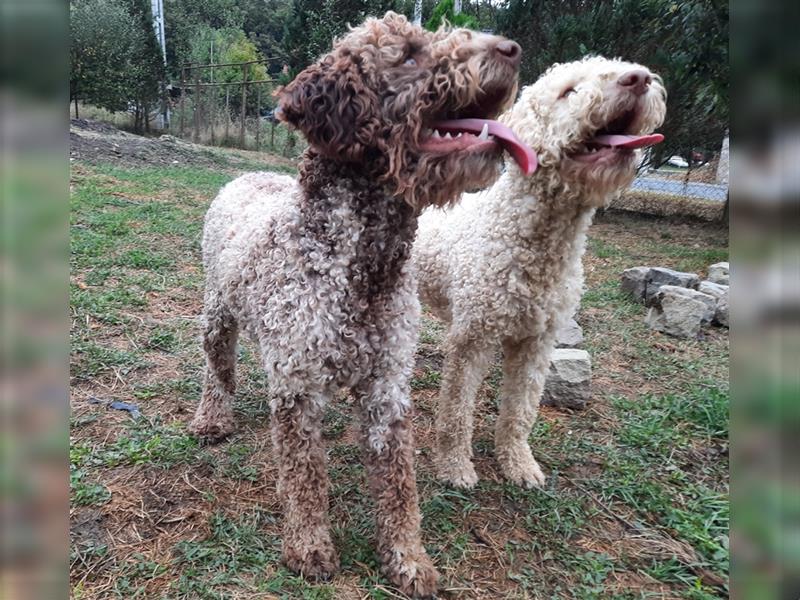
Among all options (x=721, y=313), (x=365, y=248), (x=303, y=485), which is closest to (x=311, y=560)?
(x=303, y=485)

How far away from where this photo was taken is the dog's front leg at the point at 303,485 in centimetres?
226

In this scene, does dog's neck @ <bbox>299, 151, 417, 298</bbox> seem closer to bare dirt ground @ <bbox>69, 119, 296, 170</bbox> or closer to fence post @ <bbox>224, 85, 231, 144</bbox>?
bare dirt ground @ <bbox>69, 119, 296, 170</bbox>

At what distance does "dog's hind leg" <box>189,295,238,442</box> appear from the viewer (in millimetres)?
3131

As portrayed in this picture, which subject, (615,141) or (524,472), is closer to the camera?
(615,141)

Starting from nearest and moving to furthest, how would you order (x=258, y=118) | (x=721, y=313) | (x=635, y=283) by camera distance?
(x=721, y=313), (x=635, y=283), (x=258, y=118)

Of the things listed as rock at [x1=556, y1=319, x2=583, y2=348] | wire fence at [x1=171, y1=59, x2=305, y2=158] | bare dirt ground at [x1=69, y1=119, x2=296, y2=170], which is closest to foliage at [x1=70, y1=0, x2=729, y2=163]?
wire fence at [x1=171, y1=59, x2=305, y2=158]

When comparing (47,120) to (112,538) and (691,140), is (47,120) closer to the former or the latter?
(112,538)

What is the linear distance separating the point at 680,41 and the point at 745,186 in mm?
9406

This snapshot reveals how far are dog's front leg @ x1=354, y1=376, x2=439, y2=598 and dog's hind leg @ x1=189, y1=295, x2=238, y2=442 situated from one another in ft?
3.85

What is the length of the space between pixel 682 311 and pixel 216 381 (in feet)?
13.6

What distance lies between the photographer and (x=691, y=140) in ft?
36.3

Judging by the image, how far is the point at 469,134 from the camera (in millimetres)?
2023

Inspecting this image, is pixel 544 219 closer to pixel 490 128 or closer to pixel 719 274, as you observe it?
pixel 490 128

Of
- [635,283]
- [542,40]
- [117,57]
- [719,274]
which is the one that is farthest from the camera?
[117,57]
